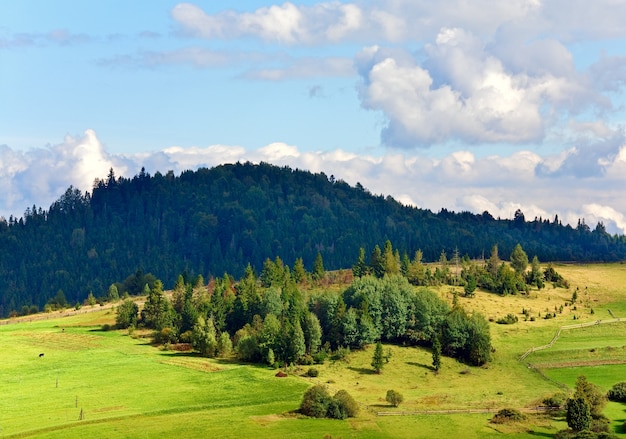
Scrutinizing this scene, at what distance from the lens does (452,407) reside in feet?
388

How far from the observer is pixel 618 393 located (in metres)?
125

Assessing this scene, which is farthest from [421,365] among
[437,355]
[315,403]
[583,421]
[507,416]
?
[583,421]

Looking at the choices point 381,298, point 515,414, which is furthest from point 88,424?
point 381,298

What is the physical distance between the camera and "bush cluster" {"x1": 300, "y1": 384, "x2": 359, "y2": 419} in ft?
370

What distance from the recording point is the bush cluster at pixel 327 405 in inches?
4437

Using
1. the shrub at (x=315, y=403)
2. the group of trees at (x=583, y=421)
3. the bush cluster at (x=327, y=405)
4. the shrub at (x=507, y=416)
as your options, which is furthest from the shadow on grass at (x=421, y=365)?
the group of trees at (x=583, y=421)

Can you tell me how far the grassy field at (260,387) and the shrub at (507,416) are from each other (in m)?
1.76

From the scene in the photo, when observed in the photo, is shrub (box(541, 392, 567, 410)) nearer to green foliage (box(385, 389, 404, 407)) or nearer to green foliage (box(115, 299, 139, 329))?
green foliage (box(385, 389, 404, 407))

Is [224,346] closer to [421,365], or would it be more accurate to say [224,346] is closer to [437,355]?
[421,365]

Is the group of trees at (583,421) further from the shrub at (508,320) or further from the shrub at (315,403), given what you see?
the shrub at (508,320)

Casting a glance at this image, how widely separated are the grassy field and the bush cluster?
2.10 meters

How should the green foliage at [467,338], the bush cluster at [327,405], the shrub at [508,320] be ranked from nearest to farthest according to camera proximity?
the bush cluster at [327,405], the green foliage at [467,338], the shrub at [508,320]

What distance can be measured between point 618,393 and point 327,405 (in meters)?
47.3

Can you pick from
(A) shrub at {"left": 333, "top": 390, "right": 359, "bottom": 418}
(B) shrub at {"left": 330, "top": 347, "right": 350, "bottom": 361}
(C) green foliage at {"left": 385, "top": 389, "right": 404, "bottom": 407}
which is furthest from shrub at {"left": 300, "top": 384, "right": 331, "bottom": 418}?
(B) shrub at {"left": 330, "top": 347, "right": 350, "bottom": 361}
